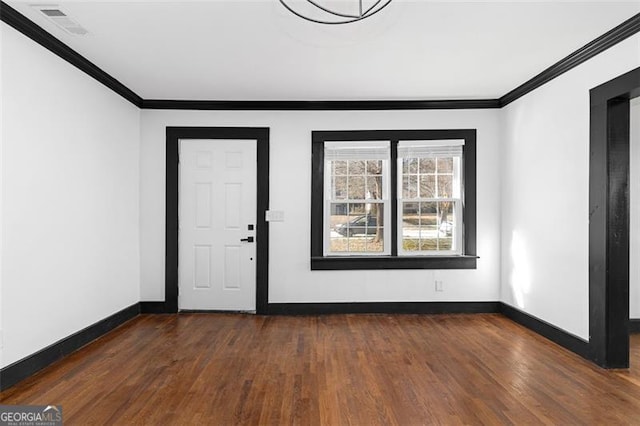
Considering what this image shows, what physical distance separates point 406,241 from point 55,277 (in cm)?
390

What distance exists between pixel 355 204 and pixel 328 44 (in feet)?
7.88

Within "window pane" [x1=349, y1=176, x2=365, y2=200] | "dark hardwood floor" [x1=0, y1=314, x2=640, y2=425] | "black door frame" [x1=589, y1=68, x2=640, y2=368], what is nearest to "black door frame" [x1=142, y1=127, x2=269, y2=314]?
"dark hardwood floor" [x1=0, y1=314, x2=640, y2=425]

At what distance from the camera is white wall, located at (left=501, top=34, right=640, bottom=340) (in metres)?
3.87

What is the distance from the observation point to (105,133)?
463cm

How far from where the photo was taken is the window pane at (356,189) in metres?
5.65

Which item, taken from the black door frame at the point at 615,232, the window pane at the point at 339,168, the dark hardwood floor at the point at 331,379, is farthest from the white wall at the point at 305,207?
the black door frame at the point at 615,232

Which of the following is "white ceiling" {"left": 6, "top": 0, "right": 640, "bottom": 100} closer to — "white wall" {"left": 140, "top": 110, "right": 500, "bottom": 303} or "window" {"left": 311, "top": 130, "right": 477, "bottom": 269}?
"white wall" {"left": 140, "top": 110, "right": 500, "bottom": 303}

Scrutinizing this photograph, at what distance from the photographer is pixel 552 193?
4.37m

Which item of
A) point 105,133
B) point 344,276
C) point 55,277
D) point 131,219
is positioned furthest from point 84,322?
point 344,276

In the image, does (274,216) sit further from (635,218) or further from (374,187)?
(635,218)

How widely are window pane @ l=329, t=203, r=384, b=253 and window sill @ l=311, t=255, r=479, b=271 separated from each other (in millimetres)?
185

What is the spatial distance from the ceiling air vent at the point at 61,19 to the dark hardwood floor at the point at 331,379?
8.83 feet

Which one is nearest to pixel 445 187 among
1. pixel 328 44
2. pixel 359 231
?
pixel 359 231

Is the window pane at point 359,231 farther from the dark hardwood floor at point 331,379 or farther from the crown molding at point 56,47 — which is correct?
the crown molding at point 56,47
